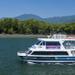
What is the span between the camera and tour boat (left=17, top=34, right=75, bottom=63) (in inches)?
2317

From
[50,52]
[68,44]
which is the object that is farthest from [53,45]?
[68,44]

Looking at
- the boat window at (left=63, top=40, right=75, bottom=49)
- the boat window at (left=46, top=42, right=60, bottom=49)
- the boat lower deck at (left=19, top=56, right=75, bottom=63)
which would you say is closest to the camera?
the boat lower deck at (left=19, top=56, right=75, bottom=63)

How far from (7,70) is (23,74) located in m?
3.41

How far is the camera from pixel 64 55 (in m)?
59.4

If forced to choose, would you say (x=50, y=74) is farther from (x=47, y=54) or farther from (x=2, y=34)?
(x=2, y=34)

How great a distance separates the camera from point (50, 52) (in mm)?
59406

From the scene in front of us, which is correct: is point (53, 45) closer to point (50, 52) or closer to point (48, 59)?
point (50, 52)

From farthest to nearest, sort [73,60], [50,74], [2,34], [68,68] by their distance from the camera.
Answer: [2,34]
[73,60]
[68,68]
[50,74]

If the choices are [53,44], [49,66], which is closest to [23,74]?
[49,66]

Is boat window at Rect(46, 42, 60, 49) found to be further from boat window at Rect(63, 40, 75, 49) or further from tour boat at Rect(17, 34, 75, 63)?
boat window at Rect(63, 40, 75, 49)

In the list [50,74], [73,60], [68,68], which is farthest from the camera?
[73,60]

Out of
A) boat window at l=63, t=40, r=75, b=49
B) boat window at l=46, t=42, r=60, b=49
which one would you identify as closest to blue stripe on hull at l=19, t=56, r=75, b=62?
boat window at l=46, t=42, r=60, b=49

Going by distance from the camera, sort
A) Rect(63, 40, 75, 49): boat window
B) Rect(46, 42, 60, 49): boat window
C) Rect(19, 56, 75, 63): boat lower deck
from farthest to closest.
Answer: Rect(63, 40, 75, 49): boat window → Rect(46, 42, 60, 49): boat window → Rect(19, 56, 75, 63): boat lower deck

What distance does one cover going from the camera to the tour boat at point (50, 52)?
58.8m
